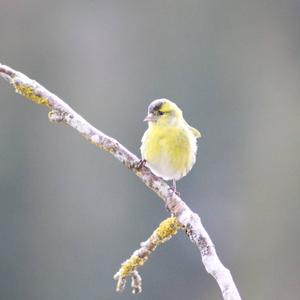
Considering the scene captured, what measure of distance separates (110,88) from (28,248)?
3164mm

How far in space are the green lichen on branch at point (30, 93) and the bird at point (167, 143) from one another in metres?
1.35

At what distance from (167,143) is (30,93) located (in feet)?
4.89

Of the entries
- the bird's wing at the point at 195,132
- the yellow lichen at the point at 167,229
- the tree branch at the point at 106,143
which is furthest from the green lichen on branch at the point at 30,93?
the bird's wing at the point at 195,132

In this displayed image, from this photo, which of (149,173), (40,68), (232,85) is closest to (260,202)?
(232,85)

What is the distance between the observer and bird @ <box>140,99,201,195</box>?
16.4 feet

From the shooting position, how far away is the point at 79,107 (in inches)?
584

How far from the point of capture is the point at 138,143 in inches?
553

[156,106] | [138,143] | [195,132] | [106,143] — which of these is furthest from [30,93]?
[138,143]

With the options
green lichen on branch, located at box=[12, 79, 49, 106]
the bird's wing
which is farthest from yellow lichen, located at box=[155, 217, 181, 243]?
the bird's wing

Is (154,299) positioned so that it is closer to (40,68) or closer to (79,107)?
(79,107)

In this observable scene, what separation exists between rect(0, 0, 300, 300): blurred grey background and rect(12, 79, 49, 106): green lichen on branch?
10.4 meters

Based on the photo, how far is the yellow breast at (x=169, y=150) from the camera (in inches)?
197

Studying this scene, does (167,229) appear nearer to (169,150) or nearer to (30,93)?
(30,93)

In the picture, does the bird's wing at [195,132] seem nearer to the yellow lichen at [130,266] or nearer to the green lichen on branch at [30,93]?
the yellow lichen at [130,266]
